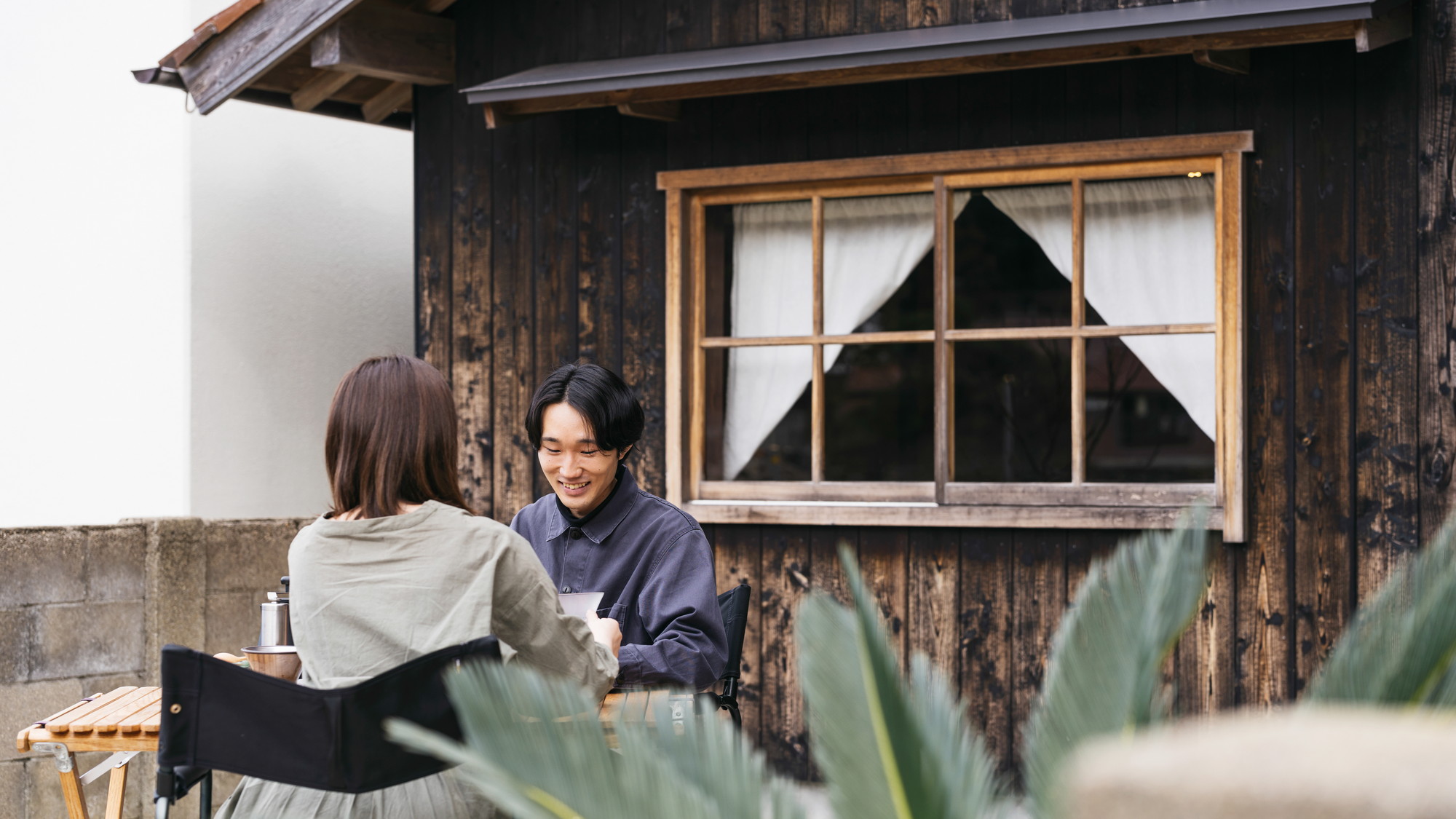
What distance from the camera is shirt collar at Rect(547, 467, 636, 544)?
10.3ft

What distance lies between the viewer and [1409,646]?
1175 millimetres

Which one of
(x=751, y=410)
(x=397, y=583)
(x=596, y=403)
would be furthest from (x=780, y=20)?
(x=397, y=583)

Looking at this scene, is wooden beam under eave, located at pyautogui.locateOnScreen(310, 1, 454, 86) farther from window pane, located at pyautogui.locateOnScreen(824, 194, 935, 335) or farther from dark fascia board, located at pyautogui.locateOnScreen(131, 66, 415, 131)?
window pane, located at pyautogui.locateOnScreen(824, 194, 935, 335)

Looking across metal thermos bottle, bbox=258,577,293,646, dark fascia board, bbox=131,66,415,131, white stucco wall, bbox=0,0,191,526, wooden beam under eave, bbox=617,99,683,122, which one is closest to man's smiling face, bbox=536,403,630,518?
metal thermos bottle, bbox=258,577,293,646

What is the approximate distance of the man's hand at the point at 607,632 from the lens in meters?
2.65

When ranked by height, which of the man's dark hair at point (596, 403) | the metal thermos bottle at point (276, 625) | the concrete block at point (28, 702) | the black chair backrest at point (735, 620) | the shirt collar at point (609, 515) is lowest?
the concrete block at point (28, 702)

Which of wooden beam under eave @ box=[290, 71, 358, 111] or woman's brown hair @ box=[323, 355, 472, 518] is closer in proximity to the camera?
woman's brown hair @ box=[323, 355, 472, 518]

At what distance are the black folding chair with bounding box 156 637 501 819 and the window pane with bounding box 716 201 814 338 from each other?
3.16 metres

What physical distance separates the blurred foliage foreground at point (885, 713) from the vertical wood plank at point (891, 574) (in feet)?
11.5

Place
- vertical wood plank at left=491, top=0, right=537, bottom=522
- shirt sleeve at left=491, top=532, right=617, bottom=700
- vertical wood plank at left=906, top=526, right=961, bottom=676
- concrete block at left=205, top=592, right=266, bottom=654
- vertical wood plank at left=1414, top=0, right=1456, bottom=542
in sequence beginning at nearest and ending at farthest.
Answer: shirt sleeve at left=491, top=532, right=617, bottom=700 → vertical wood plank at left=1414, top=0, right=1456, bottom=542 → vertical wood plank at left=906, top=526, right=961, bottom=676 → concrete block at left=205, top=592, right=266, bottom=654 → vertical wood plank at left=491, top=0, right=537, bottom=522

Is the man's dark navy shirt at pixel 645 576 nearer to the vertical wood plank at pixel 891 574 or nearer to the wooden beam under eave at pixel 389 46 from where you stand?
the vertical wood plank at pixel 891 574

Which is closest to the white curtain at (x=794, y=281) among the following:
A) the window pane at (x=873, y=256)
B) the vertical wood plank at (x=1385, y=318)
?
the window pane at (x=873, y=256)

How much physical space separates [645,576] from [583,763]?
1851 millimetres

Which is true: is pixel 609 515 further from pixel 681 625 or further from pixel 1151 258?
pixel 1151 258
